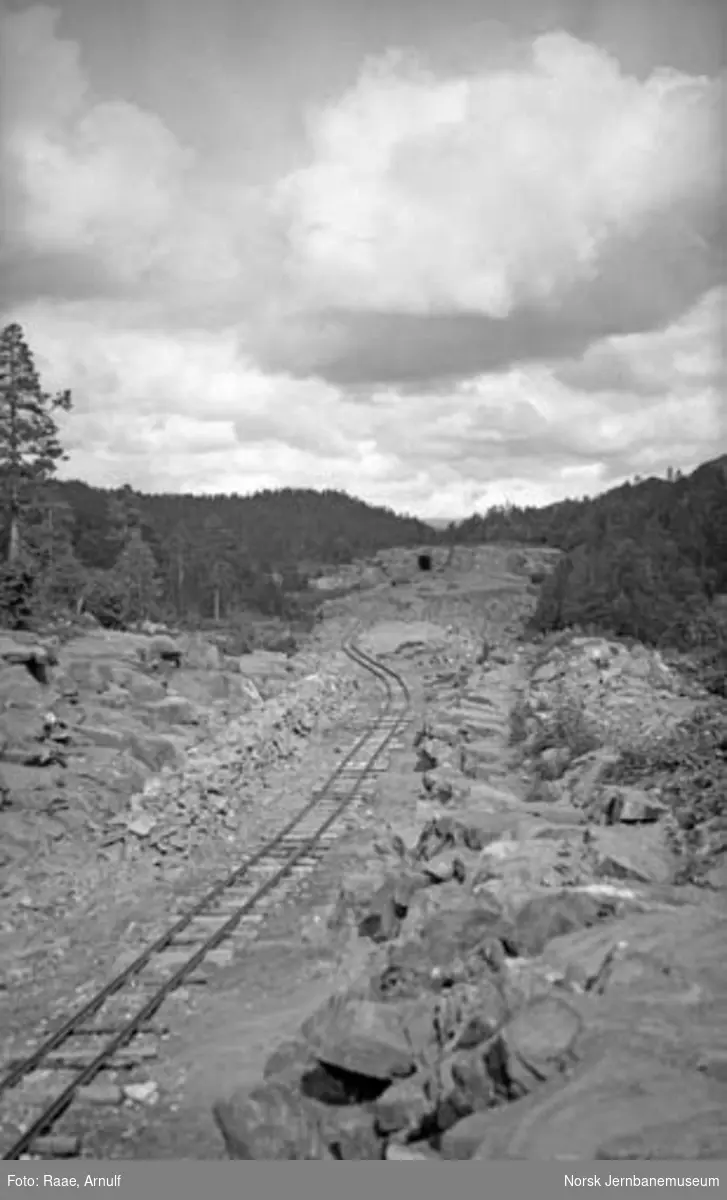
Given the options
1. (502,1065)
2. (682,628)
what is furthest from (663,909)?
(682,628)

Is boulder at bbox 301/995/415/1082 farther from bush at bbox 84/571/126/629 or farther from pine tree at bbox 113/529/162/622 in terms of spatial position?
pine tree at bbox 113/529/162/622

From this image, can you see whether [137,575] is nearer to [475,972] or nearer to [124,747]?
[124,747]

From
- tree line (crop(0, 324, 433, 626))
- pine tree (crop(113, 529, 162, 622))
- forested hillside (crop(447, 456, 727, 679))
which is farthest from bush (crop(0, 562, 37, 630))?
pine tree (crop(113, 529, 162, 622))

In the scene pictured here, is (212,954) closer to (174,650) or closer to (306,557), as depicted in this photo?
(174,650)

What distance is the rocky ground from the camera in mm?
6523

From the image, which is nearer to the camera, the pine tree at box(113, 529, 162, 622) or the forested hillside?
the forested hillside

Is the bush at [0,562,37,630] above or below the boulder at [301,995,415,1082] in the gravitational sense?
above

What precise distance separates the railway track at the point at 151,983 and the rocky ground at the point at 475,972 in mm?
387

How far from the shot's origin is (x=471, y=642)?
2153 inches

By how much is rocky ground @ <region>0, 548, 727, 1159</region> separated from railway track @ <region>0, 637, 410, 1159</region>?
0.39 m

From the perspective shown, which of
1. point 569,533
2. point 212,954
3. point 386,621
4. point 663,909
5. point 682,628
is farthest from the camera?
point 569,533

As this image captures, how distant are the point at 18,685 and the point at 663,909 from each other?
1700 cm

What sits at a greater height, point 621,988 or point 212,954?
point 621,988

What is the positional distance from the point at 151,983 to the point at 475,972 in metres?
4.72
